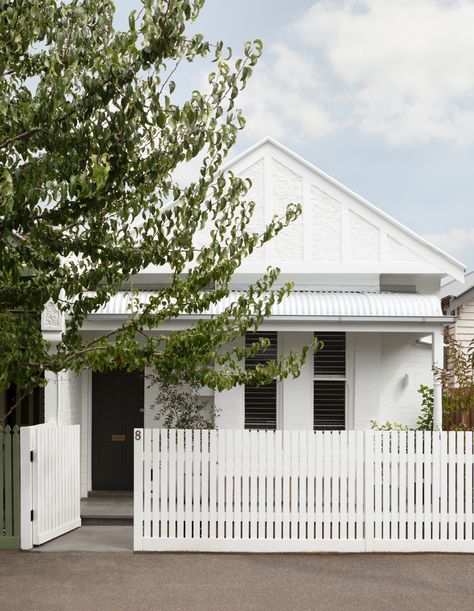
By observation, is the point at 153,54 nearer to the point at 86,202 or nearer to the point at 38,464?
the point at 86,202

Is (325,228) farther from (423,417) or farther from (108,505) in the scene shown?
(108,505)

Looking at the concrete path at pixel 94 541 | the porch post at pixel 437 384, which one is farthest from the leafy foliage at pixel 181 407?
the porch post at pixel 437 384

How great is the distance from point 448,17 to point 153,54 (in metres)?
21.1

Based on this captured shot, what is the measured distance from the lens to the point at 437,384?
471 inches

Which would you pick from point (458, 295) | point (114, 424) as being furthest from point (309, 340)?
point (458, 295)

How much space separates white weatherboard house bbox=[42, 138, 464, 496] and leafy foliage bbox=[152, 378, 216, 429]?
0.91 ft

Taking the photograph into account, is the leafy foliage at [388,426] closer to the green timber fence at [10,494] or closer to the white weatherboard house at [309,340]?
the white weatherboard house at [309,340]

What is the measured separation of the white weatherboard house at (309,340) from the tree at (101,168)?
483cm

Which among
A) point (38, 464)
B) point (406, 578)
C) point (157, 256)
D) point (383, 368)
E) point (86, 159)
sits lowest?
point (406, 578)

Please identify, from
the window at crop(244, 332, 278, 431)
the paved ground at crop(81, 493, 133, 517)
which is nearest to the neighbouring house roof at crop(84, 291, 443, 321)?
the window at crop(244, 332, 278, 431)

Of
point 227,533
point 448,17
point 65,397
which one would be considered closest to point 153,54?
point 227,533

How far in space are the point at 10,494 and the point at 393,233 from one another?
762 centimetres

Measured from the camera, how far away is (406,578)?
8555mm

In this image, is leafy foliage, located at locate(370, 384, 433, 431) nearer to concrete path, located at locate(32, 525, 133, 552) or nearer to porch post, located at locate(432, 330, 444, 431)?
porch post, located at locate(432, 330, 444, 431)
